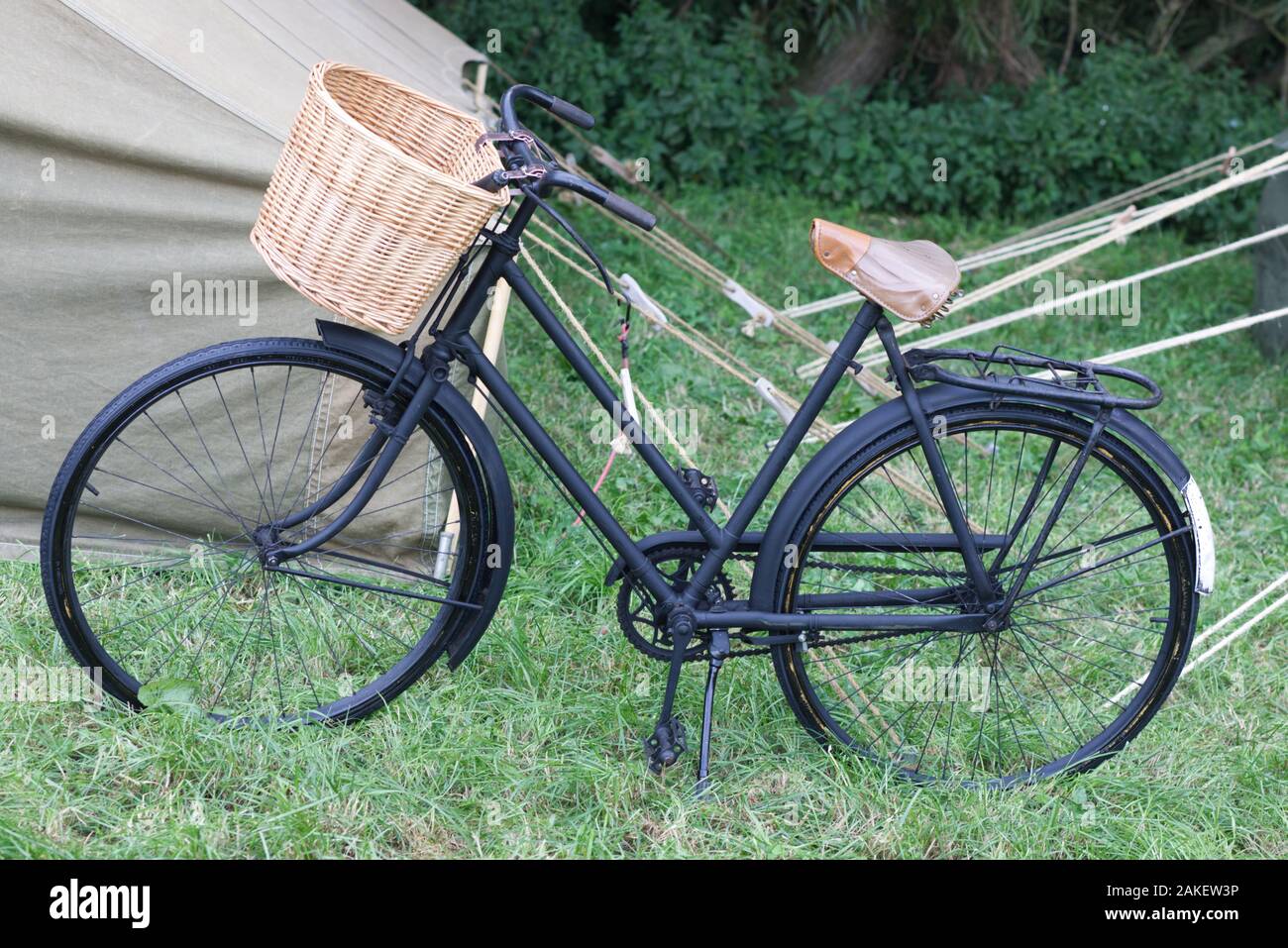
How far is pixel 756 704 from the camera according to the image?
309 centimetres

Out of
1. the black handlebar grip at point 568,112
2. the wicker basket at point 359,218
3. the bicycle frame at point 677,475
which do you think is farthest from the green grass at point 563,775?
the black handlebar grip at point 568,112

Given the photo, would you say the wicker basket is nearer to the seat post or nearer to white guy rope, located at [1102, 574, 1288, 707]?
the seat post

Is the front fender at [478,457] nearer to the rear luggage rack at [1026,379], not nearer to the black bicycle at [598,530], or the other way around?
the black bicycle at [598,530]

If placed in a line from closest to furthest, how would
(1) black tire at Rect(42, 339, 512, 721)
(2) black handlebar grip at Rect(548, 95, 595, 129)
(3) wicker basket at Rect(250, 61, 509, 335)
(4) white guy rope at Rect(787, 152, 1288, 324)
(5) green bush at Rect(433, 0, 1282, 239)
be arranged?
(3) wicker basket at Rect(250, 61, 509, 335) → (2) black handlebar grip at Rect(548, 95, 595, 129) → (1) black tire at Rect(42, 339, 512, 721) → (4) white guy rope at Rect(787, 152, 1288, 324) → (5) green bush at Rect(433, 0, 1282, 239)

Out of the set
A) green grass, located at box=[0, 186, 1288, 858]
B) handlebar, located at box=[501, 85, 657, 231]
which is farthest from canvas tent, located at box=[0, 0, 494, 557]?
handlebar, located at box=[501, 85, 657, 231]

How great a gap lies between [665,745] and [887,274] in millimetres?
1103

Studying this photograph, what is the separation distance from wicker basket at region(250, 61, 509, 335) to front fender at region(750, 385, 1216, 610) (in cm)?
84

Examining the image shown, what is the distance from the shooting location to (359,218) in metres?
2.31

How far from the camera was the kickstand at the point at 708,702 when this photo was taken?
2.76m

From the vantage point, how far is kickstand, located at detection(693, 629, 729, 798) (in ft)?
9.06

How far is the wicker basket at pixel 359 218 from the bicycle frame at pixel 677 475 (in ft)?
0.64

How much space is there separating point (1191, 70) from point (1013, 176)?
1572 millimetres

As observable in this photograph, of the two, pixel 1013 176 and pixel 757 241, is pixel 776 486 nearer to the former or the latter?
pixel 757 241
